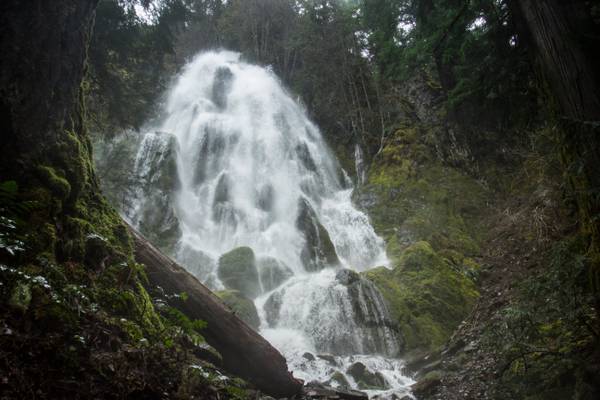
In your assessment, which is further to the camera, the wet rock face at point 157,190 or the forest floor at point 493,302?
the wet rock face at point 157,190

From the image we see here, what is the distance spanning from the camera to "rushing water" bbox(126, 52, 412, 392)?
11164 mm

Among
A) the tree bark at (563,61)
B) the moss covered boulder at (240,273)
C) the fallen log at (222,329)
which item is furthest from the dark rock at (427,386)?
the moss covered boulder at (240,273)

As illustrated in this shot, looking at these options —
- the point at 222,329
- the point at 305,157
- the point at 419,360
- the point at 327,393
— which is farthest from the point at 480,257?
the point at 305,157

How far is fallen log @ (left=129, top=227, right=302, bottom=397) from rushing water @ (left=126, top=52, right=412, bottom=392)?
11.0 feet

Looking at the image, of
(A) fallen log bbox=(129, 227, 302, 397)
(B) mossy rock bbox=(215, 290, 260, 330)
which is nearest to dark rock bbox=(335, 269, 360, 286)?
(B) mossy rock bbox=(215, 290, 260, 330)

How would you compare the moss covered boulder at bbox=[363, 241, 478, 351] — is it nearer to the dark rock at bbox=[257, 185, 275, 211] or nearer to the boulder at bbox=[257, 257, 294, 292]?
the boulder at bbox=[257, 257, 294, 292]

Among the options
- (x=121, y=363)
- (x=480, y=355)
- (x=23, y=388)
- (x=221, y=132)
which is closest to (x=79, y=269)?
(x=121, y=363)

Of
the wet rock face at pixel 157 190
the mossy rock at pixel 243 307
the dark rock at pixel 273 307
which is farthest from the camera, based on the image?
the wet rock face at pixel 157 190

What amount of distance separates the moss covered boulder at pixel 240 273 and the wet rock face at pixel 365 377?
6034 millimetres

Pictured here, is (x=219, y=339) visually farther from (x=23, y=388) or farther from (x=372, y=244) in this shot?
(x=372, y=244)

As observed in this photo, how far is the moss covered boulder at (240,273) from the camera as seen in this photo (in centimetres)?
1414

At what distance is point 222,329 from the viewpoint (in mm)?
5367

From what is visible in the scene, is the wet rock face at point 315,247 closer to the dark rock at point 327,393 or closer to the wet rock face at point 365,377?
the wet rock face at point 365,377

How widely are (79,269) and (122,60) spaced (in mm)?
7034
